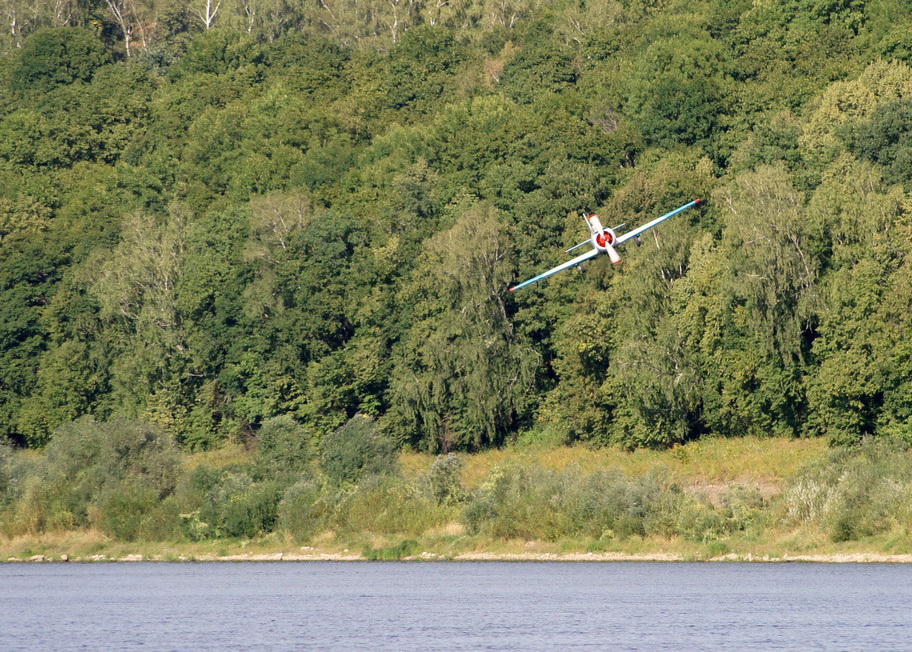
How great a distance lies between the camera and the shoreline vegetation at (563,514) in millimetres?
51688

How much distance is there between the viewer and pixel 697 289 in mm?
64812

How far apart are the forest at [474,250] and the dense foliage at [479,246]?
0.57 ft

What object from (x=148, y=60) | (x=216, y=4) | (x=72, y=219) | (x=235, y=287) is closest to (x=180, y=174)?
(x=72, y=219)

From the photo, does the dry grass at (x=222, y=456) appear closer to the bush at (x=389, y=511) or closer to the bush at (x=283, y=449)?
the bush at (x=283, y=449)

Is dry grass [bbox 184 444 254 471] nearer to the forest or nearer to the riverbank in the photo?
the forest

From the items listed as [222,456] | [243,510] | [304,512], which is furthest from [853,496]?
[222,456]

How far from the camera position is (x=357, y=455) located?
62469 millimetres

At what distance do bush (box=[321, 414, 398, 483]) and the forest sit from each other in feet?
0.55

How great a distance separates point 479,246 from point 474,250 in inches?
11.9

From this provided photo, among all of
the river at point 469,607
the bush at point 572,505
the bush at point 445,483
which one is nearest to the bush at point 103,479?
the river at point 469,607

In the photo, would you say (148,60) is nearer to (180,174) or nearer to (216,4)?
(216,4)

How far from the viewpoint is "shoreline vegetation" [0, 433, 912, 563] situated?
5169 centimetres

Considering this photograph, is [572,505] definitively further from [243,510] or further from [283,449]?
[283,449]

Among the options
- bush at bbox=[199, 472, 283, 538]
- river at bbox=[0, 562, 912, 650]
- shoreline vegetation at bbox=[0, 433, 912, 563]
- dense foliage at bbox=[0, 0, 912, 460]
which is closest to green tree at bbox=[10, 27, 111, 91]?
dense foliage at bbox=[0, 0, 912, 460]
